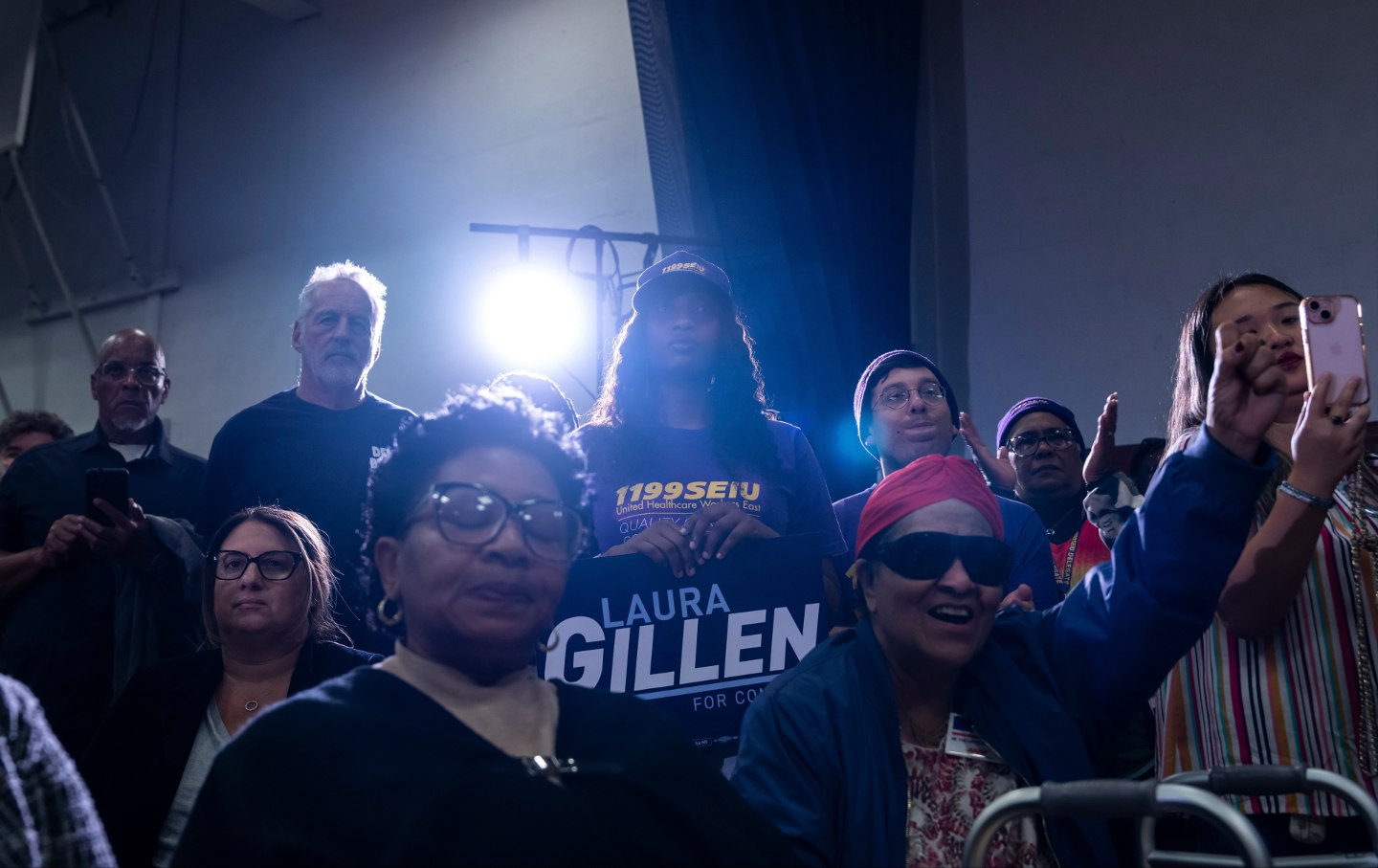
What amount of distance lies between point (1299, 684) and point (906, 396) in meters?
1.23

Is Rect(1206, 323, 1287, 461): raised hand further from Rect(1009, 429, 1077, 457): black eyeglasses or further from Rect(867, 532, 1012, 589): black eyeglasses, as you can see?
Rect(1009, 429, 1077, 457): black eyeglasses

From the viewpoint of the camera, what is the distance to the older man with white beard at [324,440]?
2.69m

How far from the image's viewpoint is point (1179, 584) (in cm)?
153

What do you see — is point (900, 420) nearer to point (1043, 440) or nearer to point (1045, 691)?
point (1043, 440)

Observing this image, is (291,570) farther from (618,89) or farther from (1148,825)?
(618,89)

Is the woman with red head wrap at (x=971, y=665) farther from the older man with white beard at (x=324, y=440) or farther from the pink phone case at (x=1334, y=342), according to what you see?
the older man with white beard at (x=324, y=440)

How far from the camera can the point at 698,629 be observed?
2.16 meters

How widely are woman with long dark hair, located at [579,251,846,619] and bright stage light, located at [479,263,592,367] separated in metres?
3.13

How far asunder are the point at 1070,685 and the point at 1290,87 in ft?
12.5

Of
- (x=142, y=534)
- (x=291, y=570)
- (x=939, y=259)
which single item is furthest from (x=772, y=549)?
(x=939, y=259)

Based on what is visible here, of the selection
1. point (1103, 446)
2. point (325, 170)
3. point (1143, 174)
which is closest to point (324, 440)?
point (1103, 446)

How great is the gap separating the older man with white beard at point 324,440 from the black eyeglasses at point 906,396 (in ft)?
4.06

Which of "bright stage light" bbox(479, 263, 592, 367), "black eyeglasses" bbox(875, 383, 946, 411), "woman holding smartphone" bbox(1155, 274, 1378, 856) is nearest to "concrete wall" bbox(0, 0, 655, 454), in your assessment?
"bright stage light" bbox(479, 263, 592, 367)

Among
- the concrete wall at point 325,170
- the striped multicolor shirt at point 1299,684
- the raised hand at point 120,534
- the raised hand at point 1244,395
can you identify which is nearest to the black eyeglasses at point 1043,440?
the striped multicolor shirt at point 1299,684
